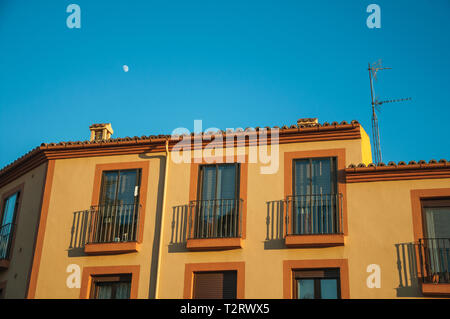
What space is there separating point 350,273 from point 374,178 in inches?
111

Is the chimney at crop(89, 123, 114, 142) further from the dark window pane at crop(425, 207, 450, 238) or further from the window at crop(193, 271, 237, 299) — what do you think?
the dark window pane at crop(425, 207, 450, 238)

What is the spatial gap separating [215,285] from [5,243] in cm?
766

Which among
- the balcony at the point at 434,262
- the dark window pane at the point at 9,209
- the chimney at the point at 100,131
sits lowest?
the balcony at the point at 434,262

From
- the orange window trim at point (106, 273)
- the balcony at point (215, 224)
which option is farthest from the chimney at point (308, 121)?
the orange window trim at point (106, 273)

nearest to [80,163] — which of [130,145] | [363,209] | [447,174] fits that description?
[130,145]

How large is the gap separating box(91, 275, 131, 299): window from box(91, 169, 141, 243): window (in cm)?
112

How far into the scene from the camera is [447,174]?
19047 millimetres

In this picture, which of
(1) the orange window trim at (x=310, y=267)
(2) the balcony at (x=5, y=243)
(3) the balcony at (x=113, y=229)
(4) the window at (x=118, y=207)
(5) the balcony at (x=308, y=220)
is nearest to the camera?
(1) the orange window trim at (x=310, y=267)

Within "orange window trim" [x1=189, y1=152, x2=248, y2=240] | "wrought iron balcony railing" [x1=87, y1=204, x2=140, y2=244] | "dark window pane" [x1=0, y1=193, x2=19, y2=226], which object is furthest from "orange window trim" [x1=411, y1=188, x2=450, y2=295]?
"dark window pane" [x1=0, y1=193, x2=19, y2=226]

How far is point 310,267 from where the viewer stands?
18938 mm

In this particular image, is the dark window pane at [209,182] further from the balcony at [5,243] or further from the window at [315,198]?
the balcony at [5,243]

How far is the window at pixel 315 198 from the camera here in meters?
19.3

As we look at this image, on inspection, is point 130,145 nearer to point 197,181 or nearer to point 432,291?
point 197,181

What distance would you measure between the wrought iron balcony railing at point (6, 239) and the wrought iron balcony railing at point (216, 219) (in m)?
6.38
